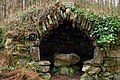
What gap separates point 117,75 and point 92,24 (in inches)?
54.4

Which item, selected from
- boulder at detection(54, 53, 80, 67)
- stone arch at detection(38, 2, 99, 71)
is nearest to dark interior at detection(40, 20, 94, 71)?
boulder at detection(54, 53, 80, 67)

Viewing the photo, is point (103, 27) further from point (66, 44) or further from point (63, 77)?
point (66, 44)

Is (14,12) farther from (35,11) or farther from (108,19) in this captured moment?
(108,19)

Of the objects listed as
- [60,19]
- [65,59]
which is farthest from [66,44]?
[60,19]

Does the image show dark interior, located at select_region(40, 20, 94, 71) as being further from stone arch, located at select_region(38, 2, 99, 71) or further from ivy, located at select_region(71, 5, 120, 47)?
ivy, located at select_region(71, 5, 120, 47)

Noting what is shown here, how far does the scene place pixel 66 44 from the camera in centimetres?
689

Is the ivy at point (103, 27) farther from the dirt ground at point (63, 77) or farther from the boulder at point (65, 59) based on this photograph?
the dirt ground at point (63, 77)

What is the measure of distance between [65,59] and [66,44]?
0.86m

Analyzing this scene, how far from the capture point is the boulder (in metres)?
6.12

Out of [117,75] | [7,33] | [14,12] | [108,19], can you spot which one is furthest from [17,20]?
[117,75]

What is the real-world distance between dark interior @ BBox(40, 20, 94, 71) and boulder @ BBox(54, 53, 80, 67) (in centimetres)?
A: 48

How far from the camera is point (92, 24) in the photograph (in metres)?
5.30

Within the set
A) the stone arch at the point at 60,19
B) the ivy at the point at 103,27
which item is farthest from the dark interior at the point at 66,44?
the ivy at the point at 103,27

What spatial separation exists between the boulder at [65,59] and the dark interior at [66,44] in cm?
48
